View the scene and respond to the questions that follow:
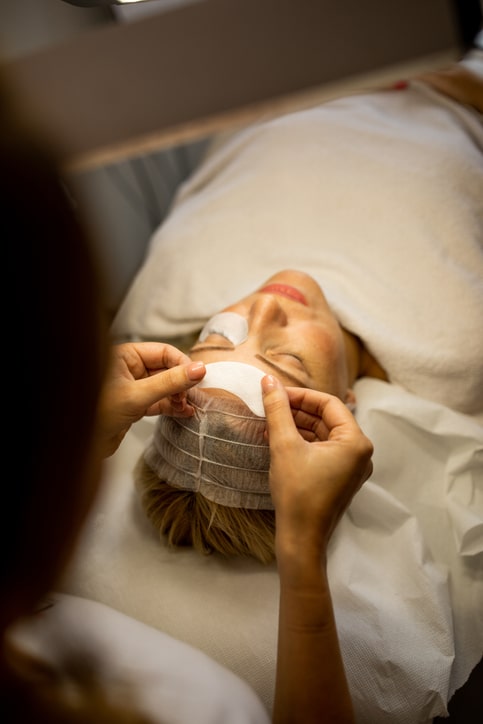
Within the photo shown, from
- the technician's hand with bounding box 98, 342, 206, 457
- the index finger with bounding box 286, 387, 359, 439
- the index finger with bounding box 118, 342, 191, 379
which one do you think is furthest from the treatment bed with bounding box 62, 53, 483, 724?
the index finger with bounding box 286, 387, 359, 439

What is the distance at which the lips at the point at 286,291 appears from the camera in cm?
130

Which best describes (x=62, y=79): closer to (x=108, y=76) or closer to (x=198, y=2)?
(x=108, y=76)

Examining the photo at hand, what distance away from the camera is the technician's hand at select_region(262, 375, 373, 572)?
0.78 meters

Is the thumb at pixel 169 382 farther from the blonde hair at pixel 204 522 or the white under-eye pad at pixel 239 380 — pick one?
the blonde hair at pixel 204 522

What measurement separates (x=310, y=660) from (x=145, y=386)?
53cm

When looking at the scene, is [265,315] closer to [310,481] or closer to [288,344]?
[288,344]

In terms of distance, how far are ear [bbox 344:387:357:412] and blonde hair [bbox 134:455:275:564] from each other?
0.36m

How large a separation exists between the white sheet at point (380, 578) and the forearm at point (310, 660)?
11.0 inches

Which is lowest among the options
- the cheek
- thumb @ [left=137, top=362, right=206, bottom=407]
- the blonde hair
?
the blonde hair

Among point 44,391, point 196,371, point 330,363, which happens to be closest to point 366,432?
point 330,363

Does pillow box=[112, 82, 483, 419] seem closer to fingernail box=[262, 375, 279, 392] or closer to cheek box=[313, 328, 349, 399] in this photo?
cheek box=[313, 328, 349, 399]

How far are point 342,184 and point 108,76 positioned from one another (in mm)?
1266

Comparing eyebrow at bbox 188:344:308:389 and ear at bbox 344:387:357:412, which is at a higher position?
eyebrow at bbox 188:344:308:389

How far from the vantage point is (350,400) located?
4.34 ft
